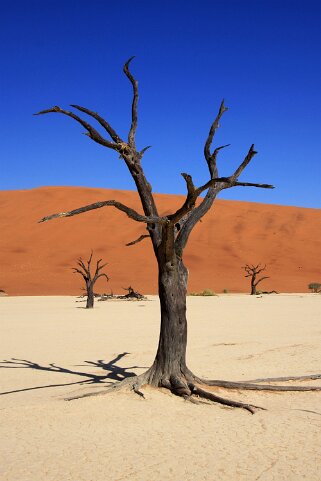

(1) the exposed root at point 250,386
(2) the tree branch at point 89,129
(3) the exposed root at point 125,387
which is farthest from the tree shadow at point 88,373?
(2) the tree branch at point 89,129

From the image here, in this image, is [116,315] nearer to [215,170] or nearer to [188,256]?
[215,170]

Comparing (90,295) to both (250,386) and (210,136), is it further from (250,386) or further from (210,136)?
(250,386)

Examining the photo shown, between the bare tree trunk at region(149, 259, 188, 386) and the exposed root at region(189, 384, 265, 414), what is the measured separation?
33cm

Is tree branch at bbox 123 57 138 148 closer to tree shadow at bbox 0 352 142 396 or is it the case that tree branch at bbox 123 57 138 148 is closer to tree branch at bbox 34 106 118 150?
tree branch at bbox 34 106 118 150

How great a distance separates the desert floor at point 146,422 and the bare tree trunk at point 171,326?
283 mm

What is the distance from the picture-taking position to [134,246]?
48.2 meters

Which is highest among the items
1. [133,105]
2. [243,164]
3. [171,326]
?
[133,105]

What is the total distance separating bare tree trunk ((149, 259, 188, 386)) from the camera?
6195mm

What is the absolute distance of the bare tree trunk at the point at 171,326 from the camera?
244 inches

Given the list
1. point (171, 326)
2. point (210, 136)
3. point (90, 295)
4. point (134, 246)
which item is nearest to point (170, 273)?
point (171, 326)

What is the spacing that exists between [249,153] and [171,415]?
3.33 m

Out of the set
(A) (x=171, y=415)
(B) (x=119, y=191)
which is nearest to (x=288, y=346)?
(A) (x=171, y=415)

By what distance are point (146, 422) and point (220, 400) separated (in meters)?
0.95

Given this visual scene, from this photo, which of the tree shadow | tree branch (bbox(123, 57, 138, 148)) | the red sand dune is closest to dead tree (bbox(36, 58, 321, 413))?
tree branch (bbox(123, 57, 138, 148))
